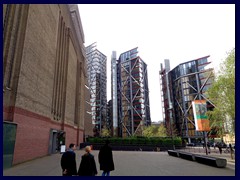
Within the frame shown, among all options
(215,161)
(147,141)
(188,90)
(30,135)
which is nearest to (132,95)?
(188,90)

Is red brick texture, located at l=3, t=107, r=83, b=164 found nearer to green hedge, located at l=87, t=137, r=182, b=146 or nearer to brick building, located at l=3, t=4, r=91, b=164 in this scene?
brick building, located at l=3, t=4, r=91, b=164

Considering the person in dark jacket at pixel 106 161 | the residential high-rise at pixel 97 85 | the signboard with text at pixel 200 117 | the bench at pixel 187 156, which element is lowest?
the bench at pixel 187 156

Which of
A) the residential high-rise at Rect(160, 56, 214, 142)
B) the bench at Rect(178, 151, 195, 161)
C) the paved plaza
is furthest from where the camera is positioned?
the residential high-rise at Rect(160, 56, 214, 142)

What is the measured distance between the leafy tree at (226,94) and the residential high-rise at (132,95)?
59790mm

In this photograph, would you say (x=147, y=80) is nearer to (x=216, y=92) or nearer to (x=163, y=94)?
(x=163, y=94)

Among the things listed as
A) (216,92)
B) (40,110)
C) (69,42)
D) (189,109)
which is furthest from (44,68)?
(189,109)

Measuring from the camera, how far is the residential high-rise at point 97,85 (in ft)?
292

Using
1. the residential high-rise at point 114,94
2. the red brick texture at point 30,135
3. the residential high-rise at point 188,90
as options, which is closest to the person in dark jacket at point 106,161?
the red brick texture at point 30,135

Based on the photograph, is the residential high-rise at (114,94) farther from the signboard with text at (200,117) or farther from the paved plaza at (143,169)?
the paved plaza at (143,169)

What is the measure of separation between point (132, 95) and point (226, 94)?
218 feet

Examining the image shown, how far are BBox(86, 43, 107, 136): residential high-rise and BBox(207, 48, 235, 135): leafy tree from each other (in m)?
73.7

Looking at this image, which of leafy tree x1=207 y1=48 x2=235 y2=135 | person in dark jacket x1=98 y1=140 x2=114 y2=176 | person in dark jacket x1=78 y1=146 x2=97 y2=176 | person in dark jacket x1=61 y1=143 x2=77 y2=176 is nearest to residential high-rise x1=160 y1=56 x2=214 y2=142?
leafy tree x1=207 y1=48 x2=235 y2=135

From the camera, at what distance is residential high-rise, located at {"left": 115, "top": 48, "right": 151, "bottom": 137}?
256 ft

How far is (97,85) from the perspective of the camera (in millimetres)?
93875
